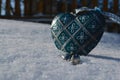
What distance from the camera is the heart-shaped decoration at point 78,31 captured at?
375cm

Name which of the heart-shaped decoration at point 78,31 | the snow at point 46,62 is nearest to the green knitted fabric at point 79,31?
the heart-shaped decoration at point 78,31

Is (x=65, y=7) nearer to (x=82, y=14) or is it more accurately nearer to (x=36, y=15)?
(x=36, y=15)

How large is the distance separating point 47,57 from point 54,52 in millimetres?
261

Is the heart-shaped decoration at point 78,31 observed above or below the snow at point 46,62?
above

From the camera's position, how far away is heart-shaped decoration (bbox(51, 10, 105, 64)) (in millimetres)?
3748

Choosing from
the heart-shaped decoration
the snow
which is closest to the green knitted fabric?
the heart-shaped decoration

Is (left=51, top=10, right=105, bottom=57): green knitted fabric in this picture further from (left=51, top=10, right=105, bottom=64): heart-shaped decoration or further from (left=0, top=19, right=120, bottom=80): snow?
(left=0, top=19, right=120, bottom=80): snow

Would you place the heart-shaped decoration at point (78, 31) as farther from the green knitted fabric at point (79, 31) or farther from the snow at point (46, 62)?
the snow at point (46, 62)

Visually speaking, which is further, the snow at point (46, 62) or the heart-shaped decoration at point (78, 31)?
the heart-shaped decoration at point (78, 31)

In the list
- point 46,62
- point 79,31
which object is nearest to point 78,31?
point 79,31

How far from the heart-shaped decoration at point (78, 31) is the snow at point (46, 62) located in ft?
0.45

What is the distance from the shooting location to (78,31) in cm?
375

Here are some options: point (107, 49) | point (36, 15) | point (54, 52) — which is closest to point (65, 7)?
point (36, 15)

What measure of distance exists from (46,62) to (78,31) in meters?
0.43
